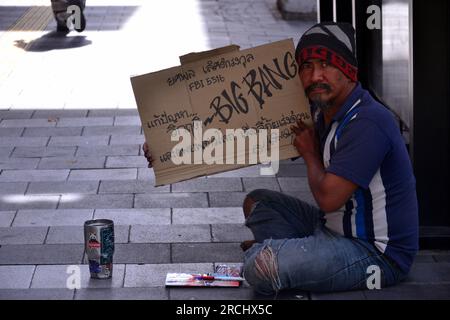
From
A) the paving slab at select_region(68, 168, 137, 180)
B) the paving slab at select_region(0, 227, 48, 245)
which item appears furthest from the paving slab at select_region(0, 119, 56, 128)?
the paving slab at select_region(0, 227, 48, 245)

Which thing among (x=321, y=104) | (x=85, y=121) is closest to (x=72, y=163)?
(x=85, y=121)

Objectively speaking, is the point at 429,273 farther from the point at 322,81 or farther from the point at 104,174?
the point at 104,174

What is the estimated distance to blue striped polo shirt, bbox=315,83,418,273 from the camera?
4324 millimetres

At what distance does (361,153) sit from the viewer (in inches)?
170

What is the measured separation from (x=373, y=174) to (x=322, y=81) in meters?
0.47

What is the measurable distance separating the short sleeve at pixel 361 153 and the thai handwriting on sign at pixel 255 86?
→ 55 centimetres

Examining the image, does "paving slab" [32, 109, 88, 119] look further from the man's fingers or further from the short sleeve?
the short sleeve

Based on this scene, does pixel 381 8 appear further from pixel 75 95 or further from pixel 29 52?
pixel 29 52

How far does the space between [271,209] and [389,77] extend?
2.72 m

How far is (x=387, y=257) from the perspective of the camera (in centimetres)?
457

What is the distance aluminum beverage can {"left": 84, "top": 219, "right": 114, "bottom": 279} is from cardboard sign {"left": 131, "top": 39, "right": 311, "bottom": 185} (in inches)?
16.0

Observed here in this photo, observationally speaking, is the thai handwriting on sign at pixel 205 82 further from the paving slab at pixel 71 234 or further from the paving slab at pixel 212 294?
the paving slab at pixel 71 234

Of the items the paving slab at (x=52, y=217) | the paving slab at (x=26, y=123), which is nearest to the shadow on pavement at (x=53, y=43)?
the paving slab at (x=26, y=123)

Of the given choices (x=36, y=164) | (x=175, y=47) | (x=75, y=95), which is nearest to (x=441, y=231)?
(x=36, y=164)
